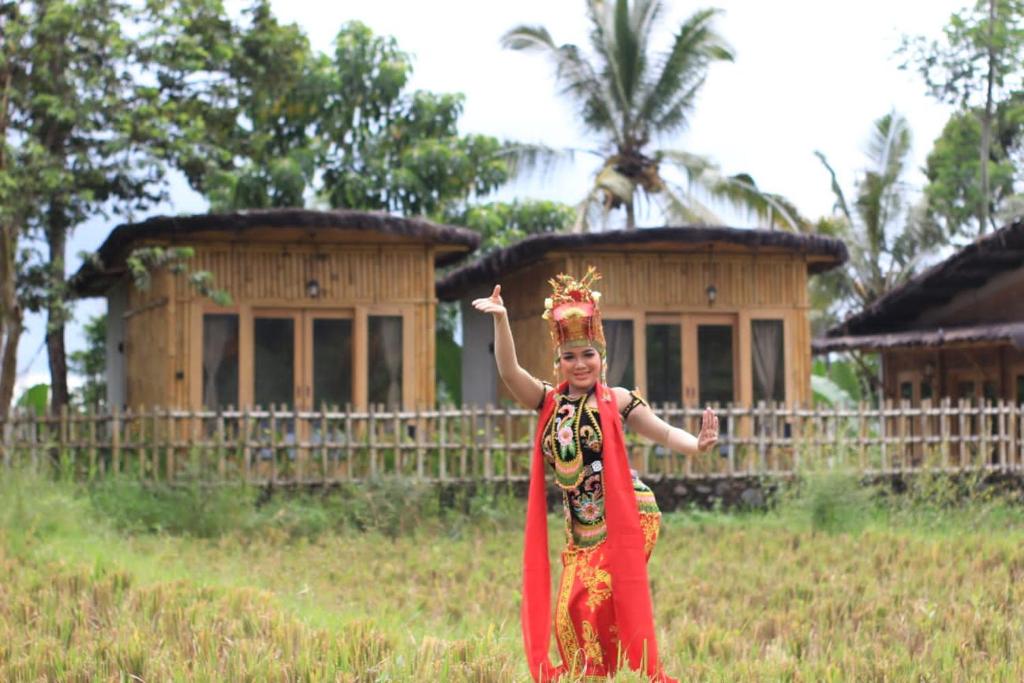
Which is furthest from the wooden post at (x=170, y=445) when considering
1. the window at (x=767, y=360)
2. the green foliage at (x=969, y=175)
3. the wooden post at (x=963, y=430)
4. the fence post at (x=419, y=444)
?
the green foliage at (x=969, y=175)

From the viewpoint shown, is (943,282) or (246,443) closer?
(246,443)

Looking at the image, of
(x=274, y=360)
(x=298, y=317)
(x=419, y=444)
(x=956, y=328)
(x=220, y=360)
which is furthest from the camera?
(x=956, y=328)

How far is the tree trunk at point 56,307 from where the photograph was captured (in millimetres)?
16203

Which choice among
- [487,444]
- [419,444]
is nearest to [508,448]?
[487,444]

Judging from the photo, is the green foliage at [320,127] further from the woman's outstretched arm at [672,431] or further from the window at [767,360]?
the woman's outstretched arm at [672,431]

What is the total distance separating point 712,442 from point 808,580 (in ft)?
15.2

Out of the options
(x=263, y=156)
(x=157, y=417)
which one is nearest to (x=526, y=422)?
(x=157, y=417)

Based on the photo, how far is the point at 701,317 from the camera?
54.8ft

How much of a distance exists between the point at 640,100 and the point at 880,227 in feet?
19.6

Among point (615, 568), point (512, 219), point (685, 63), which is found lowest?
point (615, 568)

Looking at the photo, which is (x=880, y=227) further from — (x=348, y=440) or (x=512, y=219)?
(x=348, y=440)

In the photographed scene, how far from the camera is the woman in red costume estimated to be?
5852 mm

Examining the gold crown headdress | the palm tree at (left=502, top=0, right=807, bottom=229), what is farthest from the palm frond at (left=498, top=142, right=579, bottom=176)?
the gold crown headdress

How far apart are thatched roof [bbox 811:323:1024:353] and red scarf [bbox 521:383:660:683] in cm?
1050
